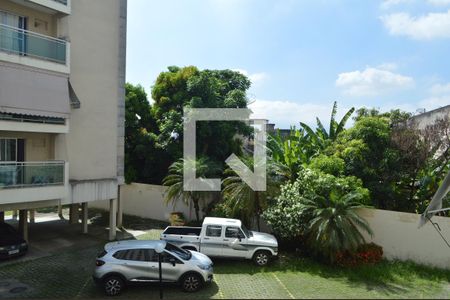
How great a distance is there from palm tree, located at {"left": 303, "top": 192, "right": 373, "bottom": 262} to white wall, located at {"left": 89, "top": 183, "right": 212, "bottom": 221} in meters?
7.98

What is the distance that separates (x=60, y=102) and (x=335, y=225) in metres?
11.5

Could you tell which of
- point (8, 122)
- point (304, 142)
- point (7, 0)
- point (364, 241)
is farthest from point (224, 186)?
point (7, 0)

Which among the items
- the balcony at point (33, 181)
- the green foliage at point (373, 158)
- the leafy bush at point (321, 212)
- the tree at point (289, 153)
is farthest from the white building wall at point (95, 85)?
the green foliage at point (373, 158)

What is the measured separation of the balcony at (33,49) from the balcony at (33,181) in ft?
12.2

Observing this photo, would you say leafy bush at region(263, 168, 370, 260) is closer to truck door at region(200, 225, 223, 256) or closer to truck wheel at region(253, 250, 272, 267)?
truck wheel at region(253, 250, 272, 267)

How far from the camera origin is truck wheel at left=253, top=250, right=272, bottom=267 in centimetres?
1406

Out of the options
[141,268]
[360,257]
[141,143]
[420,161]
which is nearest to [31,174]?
[141,268]

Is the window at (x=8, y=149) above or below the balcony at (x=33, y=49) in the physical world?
below

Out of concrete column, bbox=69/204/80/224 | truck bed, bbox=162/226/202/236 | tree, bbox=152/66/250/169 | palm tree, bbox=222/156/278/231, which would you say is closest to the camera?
truck bed, bbox=162/226/202/236

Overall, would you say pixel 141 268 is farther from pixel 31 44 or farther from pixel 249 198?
pixel 31 44

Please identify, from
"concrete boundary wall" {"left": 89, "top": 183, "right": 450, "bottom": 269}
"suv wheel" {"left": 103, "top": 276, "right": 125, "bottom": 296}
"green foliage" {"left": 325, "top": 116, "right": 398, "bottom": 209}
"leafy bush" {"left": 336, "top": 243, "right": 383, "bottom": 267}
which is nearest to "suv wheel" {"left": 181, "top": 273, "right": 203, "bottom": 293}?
"suv wheel" {"left": 103, "top": 276, "right": 125, "bottom": 296}

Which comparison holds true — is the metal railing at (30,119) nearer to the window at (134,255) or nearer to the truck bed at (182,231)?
the truck bed at (182,231)

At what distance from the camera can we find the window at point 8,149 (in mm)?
14133

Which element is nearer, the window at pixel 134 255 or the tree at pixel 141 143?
the window at pixel 134 255
